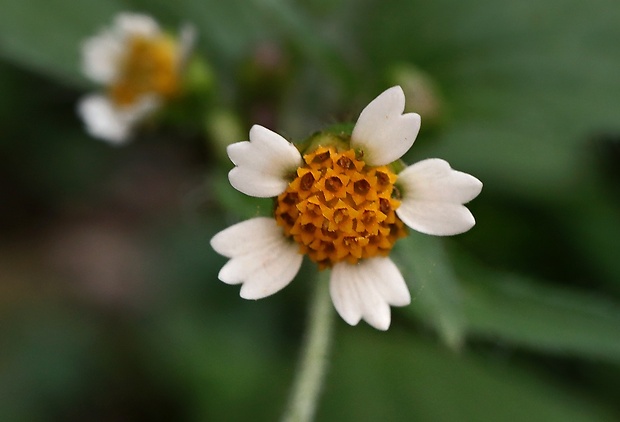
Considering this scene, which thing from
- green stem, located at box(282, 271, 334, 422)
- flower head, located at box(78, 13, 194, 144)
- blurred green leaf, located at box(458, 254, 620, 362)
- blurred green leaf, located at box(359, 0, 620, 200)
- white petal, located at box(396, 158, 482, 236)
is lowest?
green stem, located at box(282, 271, 334, 422)

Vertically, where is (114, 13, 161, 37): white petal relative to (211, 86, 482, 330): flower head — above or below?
above

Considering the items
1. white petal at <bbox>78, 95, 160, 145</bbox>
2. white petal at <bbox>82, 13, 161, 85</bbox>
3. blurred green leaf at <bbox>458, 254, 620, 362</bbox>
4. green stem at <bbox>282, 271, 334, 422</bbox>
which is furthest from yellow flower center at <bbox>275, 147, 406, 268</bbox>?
white petal at <bbox>82, 13, 161, 85</bbox>

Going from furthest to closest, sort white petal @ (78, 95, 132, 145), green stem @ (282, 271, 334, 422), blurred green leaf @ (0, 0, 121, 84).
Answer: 1. blurred green leaf @ (0, 0, 121, 84)
2. white petal @ (78, 95, 132, 145)
3. green stem @ (282, 271, 334, 422)

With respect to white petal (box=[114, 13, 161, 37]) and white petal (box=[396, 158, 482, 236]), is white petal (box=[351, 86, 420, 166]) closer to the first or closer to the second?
white petal (box=[396, 158, 482, 236])

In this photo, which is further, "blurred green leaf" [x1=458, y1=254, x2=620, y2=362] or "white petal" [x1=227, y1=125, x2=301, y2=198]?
"blurred green leaf" [x1=458, y1=254, x2=620, y2=362]

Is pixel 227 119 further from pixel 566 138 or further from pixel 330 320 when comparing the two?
pixel 566 138

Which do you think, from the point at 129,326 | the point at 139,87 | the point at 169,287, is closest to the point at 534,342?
the point at 139,87

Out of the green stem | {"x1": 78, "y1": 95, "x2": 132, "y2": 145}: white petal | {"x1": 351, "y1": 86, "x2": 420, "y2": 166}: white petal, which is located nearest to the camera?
{"x1": 351, "y1": 86, "x2": 420, "y2": 166}: white petal
